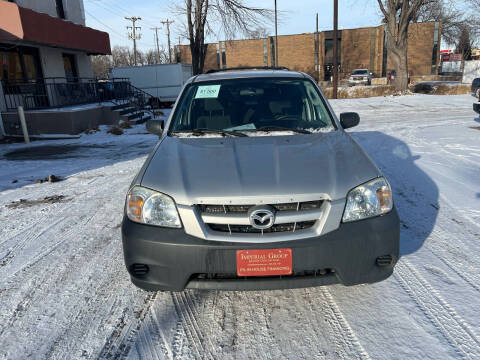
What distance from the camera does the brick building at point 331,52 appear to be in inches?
1821

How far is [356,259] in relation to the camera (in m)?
2.10

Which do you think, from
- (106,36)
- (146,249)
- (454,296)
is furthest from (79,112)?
(454,296)

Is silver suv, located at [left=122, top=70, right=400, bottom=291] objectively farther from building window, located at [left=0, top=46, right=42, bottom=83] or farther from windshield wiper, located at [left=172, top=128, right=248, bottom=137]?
building window, located at [left=0, top=46, right=42, bottom=83]

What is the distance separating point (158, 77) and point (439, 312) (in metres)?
21.4

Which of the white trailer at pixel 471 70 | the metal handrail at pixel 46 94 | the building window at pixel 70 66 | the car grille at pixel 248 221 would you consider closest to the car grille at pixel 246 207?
the car grille at pixel 248 221

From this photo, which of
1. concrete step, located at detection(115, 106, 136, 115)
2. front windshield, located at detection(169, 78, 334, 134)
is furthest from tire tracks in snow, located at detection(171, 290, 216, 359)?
concrete step, located at detection(115, 106, 136, 115)

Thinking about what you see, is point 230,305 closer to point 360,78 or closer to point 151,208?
point 151,208

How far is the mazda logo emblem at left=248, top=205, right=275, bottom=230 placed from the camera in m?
2.04

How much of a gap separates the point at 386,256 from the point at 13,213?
4.57 meters

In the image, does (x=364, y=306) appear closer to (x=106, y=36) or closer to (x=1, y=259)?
(x=1, y=259)

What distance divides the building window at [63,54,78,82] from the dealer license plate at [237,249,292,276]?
58.1 feet

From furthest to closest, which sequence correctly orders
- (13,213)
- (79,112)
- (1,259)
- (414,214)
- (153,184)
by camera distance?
1. (79,112)
2. (13,213)
3. (414,214)
4. (1,259)
5. (153,184)

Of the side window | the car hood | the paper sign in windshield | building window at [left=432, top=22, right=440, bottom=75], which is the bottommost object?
the car hood

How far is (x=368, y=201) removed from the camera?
221cm
